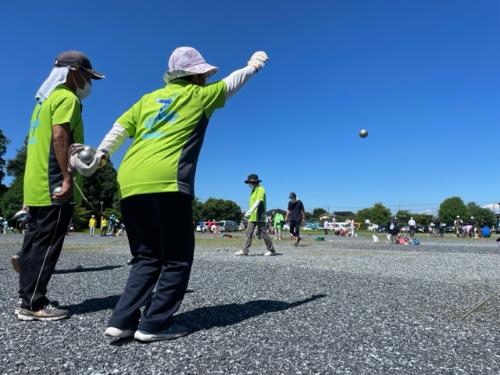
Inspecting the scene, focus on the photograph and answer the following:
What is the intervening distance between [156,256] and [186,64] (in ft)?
Result: 5.12

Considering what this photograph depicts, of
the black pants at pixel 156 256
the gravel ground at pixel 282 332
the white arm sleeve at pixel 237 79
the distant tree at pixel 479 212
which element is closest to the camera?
the gravel ground at pixel 282 332

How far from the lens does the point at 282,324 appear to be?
3.32m

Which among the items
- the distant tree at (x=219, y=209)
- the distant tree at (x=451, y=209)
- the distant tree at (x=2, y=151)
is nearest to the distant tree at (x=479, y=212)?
the distant tree at (x=451, y=209)

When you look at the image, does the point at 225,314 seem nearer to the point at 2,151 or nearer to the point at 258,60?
the point at 258,60

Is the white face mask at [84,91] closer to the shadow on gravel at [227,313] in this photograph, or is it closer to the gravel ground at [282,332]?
the gravel ground at [282,332]

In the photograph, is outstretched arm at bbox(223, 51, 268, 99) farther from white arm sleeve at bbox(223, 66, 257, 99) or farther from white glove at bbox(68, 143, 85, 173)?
white glove at bbox(68, 143, 85, 173)

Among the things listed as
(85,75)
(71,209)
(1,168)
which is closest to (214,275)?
(71,209)

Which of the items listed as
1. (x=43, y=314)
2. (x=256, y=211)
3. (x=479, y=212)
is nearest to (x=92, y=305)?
(x=43, y=314)

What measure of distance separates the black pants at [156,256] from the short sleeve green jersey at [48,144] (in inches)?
34.5

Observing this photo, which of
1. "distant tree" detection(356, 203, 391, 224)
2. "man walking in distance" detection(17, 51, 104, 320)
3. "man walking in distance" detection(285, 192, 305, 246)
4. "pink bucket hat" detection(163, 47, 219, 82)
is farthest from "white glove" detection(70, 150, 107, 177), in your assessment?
"distant tree" detection(356, 203, 391, 224)

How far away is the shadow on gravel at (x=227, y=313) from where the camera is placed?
3.37m

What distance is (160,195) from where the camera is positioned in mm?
2934

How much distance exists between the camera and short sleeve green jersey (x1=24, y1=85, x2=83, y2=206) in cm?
352

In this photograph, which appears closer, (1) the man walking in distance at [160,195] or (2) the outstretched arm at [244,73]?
(1) the man walking in distance at [160,195]
